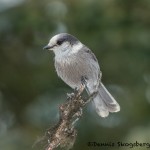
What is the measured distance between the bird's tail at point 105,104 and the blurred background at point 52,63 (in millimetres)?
1422

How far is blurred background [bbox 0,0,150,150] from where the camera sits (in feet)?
23.1

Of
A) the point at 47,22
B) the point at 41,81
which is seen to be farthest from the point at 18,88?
the point at 47,22

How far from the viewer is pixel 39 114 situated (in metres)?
8.48

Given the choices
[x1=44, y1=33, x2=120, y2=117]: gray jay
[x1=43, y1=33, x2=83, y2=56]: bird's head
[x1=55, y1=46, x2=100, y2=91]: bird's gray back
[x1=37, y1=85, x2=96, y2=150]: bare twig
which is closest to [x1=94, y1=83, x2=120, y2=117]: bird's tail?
[x1=44, y1=33, x2=120, y2=117]: gray jay

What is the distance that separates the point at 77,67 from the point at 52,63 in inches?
128

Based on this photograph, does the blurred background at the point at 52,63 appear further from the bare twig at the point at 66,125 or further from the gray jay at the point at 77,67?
the bare twig at the point at 66,125

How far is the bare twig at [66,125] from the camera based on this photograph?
2881 millimetres

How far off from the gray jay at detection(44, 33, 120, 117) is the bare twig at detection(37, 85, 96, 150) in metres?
1.09

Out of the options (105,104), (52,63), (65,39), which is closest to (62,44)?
(65,39)

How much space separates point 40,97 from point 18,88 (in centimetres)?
53

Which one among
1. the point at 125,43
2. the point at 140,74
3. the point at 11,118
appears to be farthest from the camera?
the point at 11,118

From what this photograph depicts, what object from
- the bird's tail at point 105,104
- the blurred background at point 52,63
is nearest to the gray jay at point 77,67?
the bird's tail at point 105,104

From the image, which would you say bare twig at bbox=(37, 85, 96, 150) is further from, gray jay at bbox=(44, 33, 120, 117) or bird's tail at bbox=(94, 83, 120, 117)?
bird's tail at bbox=(94, 83, 120, 117)

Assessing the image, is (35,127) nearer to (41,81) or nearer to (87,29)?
(41,81)
